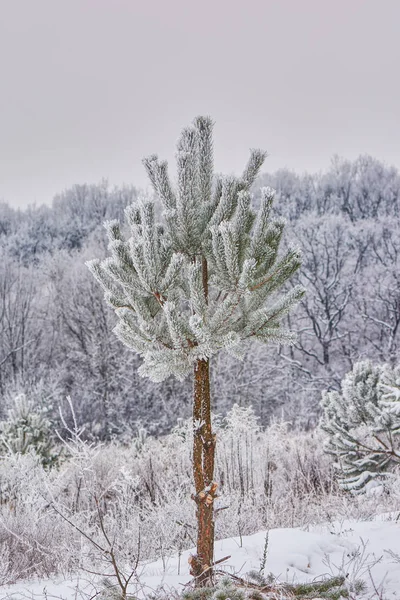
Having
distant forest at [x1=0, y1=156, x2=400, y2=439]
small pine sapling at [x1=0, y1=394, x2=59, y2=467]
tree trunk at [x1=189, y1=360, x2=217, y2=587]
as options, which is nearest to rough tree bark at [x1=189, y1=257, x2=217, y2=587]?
tree trunk at [x1=189, y1=360, x2=217, y2=587]

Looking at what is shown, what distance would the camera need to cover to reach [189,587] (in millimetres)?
3039

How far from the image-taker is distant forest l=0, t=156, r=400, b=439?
24172 millimetres

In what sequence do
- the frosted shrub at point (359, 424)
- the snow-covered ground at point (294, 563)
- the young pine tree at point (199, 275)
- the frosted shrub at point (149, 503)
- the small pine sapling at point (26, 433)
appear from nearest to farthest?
the young pine tree at point (199, 275) < the snow-covered ground at point (294, 563) < the frosted shrub at point (149, 503) < the frosted shrub at point (359, 424) < the small pine sapling at point (26, 433)

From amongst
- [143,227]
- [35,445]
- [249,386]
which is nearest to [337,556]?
[143,227]

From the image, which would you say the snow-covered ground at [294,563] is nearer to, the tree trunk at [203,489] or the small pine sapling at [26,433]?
the tree trunk at [203,489]

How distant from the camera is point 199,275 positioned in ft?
9.94

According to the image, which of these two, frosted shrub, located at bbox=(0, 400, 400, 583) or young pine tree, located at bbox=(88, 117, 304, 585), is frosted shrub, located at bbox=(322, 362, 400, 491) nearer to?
frosted shrub, located at bbox=(0, 400, 400, 583)

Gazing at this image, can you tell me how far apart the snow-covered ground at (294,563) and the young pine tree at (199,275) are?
755 mm

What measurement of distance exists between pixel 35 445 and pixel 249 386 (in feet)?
56.7

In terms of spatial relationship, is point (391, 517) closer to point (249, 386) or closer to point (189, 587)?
point (189, 587)

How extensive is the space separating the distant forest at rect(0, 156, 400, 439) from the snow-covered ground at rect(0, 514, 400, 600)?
16842 mm

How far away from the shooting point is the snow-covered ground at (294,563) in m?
3.30

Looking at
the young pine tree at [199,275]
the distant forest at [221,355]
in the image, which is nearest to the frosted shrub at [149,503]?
the young pine tree at [199,275]

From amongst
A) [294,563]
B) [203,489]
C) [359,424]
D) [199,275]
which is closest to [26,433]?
[359,424]
